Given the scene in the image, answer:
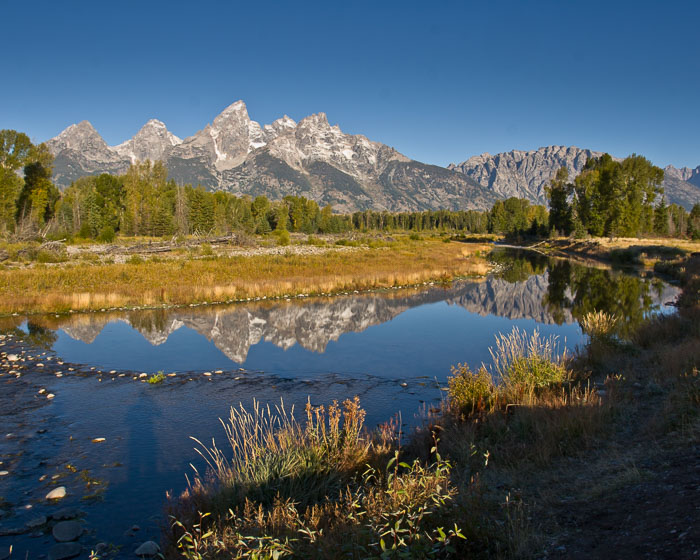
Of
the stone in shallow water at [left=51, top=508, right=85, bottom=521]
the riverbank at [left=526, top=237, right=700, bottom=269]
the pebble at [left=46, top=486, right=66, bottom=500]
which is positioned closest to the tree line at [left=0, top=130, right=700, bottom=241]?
the riverbank at [left=526, top=237, right=700, bottom=269]

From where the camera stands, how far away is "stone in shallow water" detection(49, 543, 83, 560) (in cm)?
575

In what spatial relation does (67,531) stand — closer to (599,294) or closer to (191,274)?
(191,274)

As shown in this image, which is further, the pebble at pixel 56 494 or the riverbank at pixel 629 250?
the riverbank at pixel 629 250

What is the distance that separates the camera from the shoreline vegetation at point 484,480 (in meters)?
4.41

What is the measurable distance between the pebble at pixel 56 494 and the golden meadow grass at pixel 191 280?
18701mm

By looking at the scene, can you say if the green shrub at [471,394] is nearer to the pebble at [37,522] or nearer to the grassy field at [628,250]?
the pebble at [37,522]

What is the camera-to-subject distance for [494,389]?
376 inches

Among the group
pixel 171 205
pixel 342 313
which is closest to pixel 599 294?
pixel 342 313

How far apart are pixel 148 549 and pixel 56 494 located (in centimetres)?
235

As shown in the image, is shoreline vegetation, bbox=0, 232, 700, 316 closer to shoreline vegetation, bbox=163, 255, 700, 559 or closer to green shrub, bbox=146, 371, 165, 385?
green shrub, bbox=146, 371, 165, 385

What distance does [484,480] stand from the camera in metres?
6.28

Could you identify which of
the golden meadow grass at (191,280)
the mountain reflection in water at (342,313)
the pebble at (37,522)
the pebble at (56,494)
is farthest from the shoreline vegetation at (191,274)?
the pebble at (37,522)

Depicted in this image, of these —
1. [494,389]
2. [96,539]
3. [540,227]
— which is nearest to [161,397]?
[96,539]

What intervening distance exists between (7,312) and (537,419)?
80.6ft
